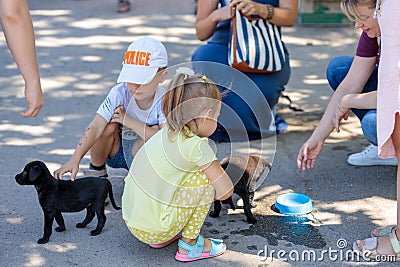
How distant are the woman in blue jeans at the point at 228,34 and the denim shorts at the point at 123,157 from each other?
806 mm

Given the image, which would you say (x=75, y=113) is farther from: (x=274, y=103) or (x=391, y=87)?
(x=391, y=87)

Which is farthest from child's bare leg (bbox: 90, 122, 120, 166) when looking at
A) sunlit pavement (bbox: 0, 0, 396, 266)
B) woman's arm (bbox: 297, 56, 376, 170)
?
woman's arm (bbox: 297, 56, 376, 170)

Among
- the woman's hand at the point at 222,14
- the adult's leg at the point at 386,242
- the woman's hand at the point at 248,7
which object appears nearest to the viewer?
the adult's leg at the point at 386,242

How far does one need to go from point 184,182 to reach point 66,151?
1.43 m

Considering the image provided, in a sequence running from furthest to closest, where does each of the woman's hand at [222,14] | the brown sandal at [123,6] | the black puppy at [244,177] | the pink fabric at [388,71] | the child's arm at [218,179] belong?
the brown sandal at [123,6] → the woman's hand at [222,14] → the black puppy at [244,177] → the child's arm at [218,179] → the pink fabric at [388,71]

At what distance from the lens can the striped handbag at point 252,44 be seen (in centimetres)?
426

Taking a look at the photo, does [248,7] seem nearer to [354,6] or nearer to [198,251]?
[354,6]

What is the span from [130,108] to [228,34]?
1238 mm

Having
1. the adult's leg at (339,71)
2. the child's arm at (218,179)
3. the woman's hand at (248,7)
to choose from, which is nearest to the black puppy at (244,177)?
the child's arm at (218,179)

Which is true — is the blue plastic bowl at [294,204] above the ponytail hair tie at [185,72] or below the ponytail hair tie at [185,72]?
below

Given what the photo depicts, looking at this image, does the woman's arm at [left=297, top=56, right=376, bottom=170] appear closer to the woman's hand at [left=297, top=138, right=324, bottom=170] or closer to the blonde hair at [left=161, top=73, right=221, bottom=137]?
the woman's hand at [left=297, top=138, right=324, bottom=170]

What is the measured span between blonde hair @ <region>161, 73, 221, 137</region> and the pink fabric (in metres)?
0.70

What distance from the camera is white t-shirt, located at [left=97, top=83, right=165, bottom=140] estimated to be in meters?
3.55

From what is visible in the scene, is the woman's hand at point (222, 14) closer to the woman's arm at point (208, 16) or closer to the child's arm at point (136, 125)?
the woman's arm at point (208, 16)
